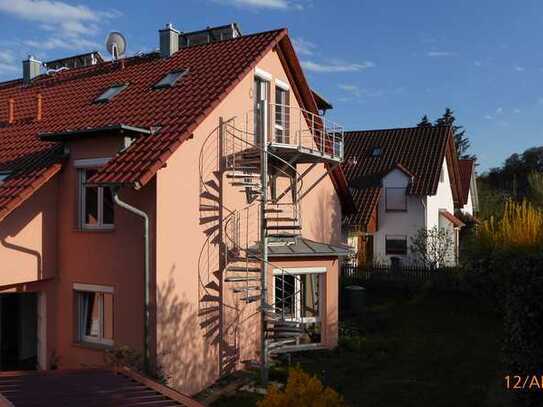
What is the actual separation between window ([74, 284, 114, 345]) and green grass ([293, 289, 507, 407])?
15.2 feet

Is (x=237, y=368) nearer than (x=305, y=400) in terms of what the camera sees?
No

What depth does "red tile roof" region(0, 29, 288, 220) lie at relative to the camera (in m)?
10.7

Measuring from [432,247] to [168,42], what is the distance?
1389 centimetres

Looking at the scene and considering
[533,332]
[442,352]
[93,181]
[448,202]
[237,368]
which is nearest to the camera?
[533,332]

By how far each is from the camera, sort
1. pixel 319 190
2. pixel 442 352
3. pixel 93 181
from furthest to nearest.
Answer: pixel 319 190, pixel 442 352, pixel 93 181

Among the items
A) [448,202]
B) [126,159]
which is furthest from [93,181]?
[448,202]

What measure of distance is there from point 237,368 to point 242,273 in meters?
2.18

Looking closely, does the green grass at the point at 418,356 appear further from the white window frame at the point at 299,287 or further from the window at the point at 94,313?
the window at the point at 94,313

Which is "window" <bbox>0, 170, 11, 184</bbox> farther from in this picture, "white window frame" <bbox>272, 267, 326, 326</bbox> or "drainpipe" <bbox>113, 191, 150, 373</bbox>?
"white window frame" <bbox>272, 267, 326, 326</bbox>

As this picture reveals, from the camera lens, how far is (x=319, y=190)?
56.0ft

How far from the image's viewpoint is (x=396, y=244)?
27.2 meters

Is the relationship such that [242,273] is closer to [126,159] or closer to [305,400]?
[126,159]

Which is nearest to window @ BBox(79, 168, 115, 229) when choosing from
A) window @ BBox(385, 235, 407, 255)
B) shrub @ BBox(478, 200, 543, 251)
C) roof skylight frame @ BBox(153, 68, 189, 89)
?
roof skylight frame @ BBox(153, 68, 189, 89)

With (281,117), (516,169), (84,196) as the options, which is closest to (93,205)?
(84,196)
